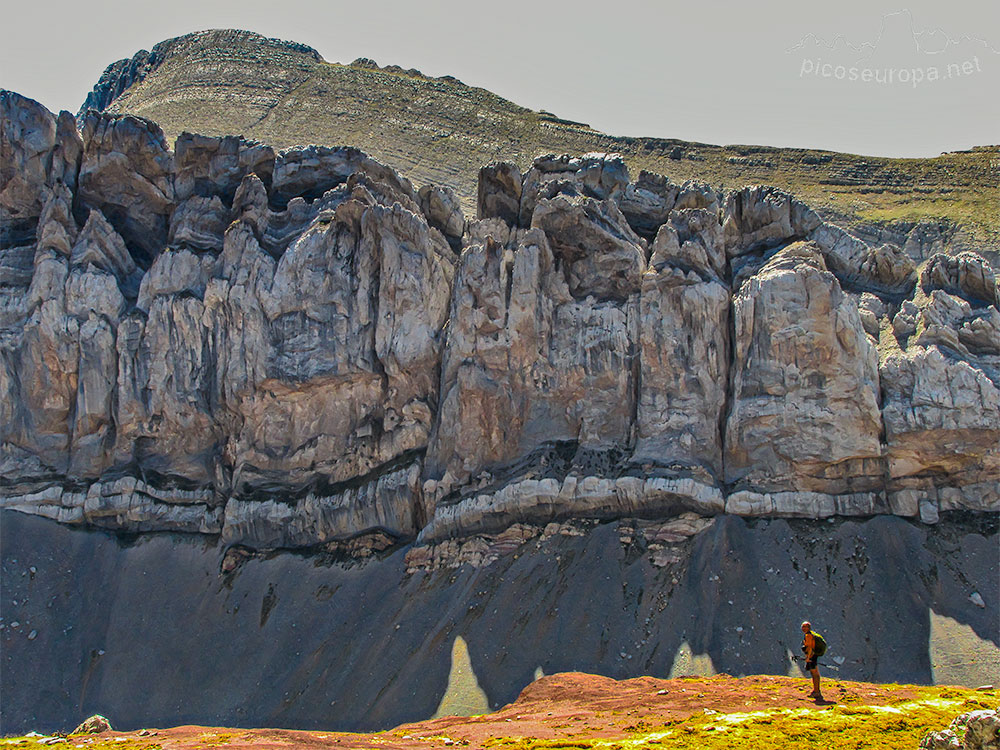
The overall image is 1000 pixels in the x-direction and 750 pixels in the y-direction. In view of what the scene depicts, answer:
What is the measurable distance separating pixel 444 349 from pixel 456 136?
54.7 m

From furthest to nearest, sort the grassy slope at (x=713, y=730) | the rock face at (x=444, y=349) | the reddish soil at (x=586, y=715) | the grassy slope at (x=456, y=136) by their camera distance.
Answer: the grassy slope at (x=456, y=136)
the rock face at (x=444, y=349)
the reddish soil at (x=586, y=715)
the grassy slope at (x=713, y=730)

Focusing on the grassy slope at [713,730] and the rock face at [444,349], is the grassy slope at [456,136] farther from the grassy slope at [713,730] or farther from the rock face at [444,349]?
the grassy slope at [713,730]

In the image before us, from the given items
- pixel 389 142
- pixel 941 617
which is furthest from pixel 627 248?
pixel 389 142

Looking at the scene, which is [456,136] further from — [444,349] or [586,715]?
[586,715]

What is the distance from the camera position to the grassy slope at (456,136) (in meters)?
79.1

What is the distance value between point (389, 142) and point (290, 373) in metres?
51.3

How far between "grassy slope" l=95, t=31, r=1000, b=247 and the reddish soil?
48954 mm

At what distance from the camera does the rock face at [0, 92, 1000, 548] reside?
4525 centimetres

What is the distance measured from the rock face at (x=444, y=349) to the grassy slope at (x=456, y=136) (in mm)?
26389

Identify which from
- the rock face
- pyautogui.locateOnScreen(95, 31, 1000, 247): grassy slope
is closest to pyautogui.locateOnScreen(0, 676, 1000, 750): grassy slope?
the rock face

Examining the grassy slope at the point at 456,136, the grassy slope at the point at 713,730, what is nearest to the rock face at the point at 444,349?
the grassy slope at the point at 713,730

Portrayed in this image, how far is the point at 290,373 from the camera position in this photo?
174ft

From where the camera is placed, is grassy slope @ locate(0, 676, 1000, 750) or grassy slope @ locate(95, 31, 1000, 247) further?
grassy slope @ locate(95, 31, 1000, 247)

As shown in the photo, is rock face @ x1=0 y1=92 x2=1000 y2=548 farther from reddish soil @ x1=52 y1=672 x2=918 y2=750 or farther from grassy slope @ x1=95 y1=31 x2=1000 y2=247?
grassy slope @ x1=95 y1=31 x2=1000 y2=247
